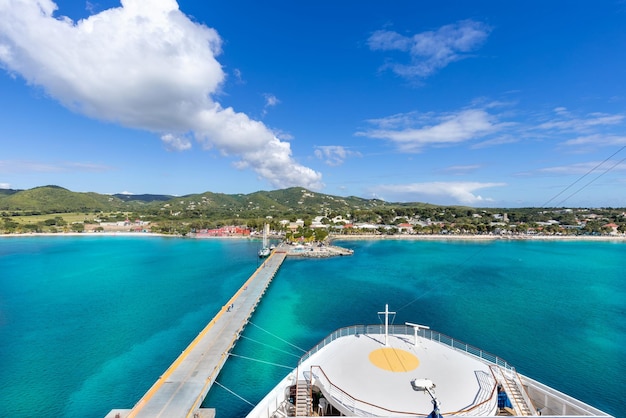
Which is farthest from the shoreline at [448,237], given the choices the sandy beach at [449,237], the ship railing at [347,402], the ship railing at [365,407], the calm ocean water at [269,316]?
the ship railing at [365,407]

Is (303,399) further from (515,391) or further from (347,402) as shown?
(515,391)

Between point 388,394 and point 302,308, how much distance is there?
23.6m

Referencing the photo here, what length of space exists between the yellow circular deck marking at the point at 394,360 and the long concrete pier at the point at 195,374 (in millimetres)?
8813

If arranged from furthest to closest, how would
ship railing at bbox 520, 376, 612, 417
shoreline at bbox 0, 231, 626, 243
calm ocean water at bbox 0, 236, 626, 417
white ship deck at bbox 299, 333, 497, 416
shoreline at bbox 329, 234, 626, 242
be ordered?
shoreline at bbox 0, 231, 626, 243 < shoreline at bbox 329, 234, 626, 242 < calm ocean water at bbox 0, 236, 626, 417 < ship railing at bbox 520, 376, 612, 417 < white ship deck at bbox 299, 333, 497, 416

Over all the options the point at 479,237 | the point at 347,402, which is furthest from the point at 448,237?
the point at 347,402

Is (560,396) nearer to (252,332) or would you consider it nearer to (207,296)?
(252,332)

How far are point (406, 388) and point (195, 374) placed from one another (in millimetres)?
13231

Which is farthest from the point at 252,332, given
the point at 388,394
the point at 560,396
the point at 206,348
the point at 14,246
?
the point at 14,246

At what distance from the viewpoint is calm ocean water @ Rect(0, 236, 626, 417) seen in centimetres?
2028

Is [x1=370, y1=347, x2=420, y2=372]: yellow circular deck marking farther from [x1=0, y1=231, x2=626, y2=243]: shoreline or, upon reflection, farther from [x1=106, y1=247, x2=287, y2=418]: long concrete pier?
[x1=0, y1=231, x2=626, y2=243]: shoreline

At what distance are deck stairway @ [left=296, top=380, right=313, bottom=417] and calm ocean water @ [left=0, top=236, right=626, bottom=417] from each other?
5.84m

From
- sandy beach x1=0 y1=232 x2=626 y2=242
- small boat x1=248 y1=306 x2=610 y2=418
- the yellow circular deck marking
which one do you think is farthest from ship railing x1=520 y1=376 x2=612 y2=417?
sandy beach x1=0 y1=232 x2=626 y2=242

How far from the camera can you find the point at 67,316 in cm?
3356

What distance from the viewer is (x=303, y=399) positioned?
13.6 m
